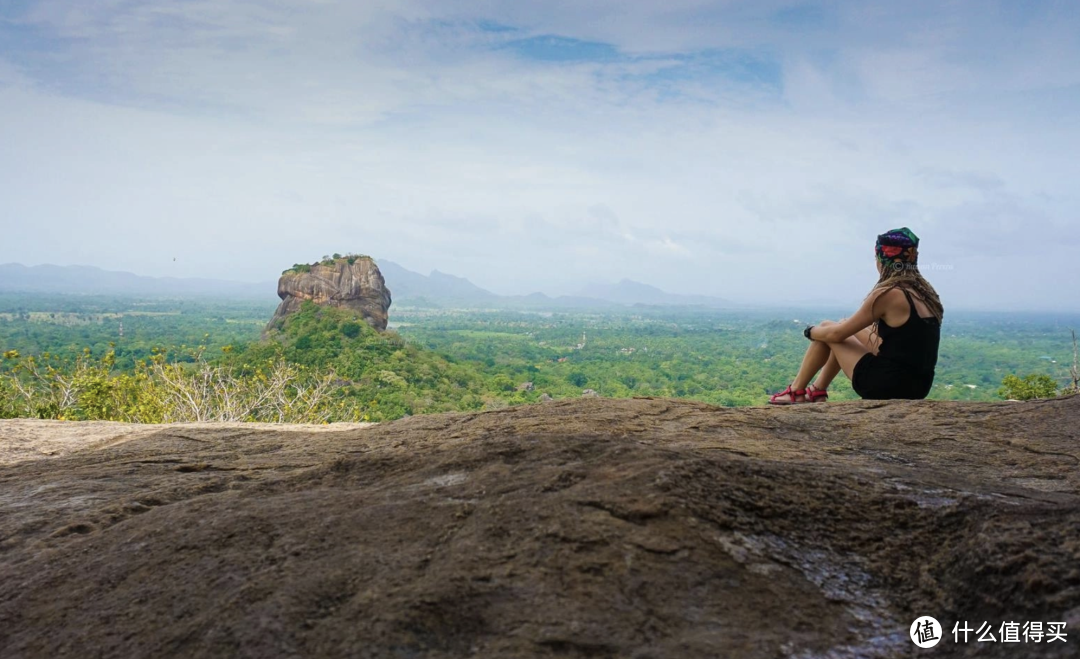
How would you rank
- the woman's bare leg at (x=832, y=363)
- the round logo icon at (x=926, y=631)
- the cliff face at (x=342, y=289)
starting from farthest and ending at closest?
the cliff face at (x=342, y=289), the woman's bare leg at (x=832, y=363), the round logo icon at (x=926, y=631)

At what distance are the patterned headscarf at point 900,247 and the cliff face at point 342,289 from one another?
33988 millimetres

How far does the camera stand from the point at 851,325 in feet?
17.1

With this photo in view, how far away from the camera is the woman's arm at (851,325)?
16.7ft

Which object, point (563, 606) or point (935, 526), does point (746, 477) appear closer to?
point (935, 526)

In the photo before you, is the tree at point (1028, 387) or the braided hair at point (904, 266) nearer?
the braided hair at point (904, 266)

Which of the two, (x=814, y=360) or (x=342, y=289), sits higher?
(x=342, y=289)

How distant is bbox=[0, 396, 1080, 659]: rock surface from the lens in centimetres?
169

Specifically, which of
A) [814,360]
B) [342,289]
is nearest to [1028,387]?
[814,360]

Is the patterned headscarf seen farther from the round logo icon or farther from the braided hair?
the round logo icon

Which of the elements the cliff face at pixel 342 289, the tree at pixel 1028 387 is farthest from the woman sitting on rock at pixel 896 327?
the cliff face at pixel 342 289

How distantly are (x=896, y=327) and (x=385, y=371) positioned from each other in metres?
25.9

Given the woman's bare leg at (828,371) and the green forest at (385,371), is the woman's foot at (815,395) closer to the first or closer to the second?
the woman's bare leg at (828,371)

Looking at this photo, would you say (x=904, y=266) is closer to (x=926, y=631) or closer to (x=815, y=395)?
(x=815, y=395)

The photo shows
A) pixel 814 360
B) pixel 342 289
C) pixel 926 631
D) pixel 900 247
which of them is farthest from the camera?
pixel 342 289
